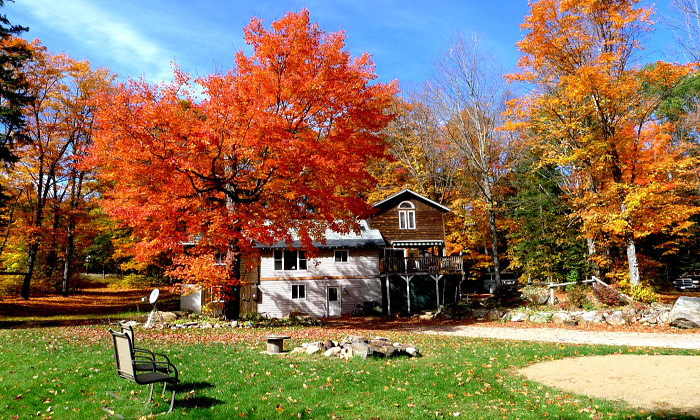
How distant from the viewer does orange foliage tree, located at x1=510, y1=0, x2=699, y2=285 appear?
1977 centimetres

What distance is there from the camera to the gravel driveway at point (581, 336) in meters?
14.4

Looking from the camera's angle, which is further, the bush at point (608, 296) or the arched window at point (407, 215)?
the arched window at point (407, 215)

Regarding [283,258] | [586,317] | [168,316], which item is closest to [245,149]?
[168,316]

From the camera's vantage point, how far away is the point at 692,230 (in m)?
32.5

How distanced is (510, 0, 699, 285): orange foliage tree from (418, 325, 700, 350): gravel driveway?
531 cm

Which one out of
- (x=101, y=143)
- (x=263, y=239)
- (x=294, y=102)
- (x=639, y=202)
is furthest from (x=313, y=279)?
(x=639, y=202)

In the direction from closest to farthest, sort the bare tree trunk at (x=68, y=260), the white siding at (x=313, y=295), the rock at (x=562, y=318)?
1. the rock at (x=562, y=318)
2. the white siding at (x=313, y=295)
3. the bare tree trunk at (x=68, y=260)

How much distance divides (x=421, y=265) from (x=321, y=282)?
276 inches

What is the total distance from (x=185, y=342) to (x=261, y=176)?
7.12 metres

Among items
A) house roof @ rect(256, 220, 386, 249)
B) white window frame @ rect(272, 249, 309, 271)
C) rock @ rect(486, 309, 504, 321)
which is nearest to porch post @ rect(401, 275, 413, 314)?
house roof @ rect(256, 220, 386, 249)

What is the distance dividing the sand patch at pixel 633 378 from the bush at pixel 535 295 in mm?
14286

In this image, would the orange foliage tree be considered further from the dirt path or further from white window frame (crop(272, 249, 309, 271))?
white window frame (crop(272, 249, 309, 271))

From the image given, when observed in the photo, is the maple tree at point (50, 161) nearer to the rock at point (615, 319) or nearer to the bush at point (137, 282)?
the bush at point (137, 282)

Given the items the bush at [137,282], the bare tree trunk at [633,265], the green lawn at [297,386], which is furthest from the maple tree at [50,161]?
the bare tree trunk at [633,265]
